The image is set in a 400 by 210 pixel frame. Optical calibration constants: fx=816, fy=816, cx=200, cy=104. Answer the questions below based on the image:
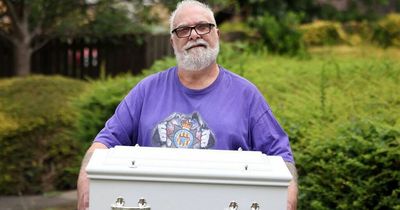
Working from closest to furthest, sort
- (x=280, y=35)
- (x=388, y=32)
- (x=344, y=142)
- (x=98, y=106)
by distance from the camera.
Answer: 1. (x=344, y=142)
2. (x=98, y=106)
3. (x=280, y=35)
4. (x=388, y=32)

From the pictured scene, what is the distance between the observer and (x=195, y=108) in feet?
12.2

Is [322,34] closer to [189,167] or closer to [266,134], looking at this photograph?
[266,134]

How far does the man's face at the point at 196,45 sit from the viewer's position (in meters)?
3.76

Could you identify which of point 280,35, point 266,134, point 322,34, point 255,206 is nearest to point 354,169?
point 266,134

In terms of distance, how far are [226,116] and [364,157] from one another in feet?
4.50

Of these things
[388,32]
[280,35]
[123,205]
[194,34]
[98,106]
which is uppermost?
[194,34]

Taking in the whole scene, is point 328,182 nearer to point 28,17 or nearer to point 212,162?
point 212,162

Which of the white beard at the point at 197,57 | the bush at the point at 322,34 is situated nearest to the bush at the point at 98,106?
the white beard at the point at 197,57

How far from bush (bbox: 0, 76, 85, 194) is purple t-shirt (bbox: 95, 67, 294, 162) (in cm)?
469

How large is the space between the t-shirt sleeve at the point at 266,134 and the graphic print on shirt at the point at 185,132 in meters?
0.20

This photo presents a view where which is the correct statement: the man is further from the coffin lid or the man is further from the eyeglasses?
the coffin lid

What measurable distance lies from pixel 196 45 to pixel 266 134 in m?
0.52

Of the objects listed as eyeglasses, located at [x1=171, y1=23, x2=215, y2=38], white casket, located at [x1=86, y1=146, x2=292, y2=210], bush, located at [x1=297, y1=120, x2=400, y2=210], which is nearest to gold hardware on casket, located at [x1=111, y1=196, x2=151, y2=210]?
white casket, located at [x1=86, y1=146, x2=292, y2=210]

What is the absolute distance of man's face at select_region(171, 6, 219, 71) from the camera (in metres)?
3.76
